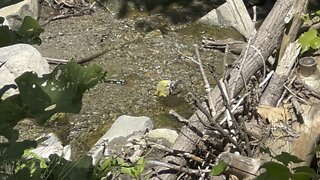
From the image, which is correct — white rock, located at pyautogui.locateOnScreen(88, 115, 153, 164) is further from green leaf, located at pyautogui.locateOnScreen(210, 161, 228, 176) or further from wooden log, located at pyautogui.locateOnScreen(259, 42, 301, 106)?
green leaf, located at pyautogui.locateOnScreen(210, 161, 228, 176)

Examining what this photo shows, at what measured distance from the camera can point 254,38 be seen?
440 centimetres

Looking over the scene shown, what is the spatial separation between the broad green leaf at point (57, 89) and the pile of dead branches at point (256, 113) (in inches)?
73.5

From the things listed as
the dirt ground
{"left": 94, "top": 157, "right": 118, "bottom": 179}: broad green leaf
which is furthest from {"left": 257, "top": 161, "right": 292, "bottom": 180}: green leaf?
the dirt ground

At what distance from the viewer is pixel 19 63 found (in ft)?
18.4

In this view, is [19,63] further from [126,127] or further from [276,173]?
[276,173]

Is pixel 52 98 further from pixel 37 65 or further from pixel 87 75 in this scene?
pixel 37 65

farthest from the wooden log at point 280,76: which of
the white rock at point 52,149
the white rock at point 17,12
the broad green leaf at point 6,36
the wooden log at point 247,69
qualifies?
the white rock at point 17,12

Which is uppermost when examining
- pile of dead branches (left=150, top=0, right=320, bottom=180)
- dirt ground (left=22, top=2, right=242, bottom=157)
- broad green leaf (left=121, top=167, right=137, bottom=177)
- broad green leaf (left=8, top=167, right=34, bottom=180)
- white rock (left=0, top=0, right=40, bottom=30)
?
broad green leaf (left=8, top=167, right=34, bottom=180)

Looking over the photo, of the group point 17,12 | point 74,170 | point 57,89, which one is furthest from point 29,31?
point 17,12

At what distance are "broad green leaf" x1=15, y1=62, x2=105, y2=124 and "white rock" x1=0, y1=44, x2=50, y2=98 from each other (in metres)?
4.15

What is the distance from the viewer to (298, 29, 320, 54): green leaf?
13.9ft

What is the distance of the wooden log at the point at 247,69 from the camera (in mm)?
3784

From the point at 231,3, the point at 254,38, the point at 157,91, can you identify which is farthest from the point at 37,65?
the point at 254,38

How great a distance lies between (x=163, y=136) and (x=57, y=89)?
11.7ft
